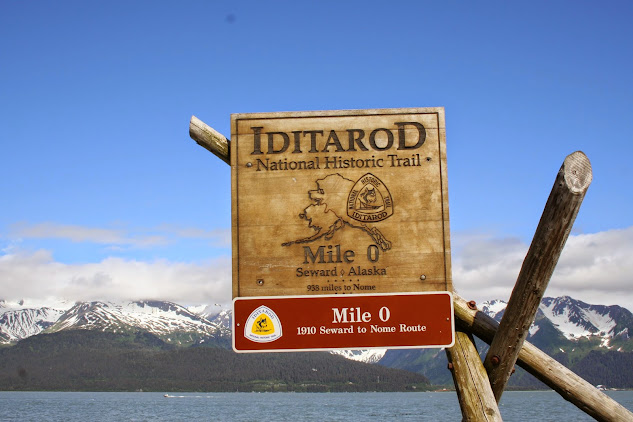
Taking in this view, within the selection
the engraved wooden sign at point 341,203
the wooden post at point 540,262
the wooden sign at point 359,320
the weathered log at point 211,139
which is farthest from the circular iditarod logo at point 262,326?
the wooden post at point 540,262

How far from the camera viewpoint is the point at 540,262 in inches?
253

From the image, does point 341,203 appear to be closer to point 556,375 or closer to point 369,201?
point 369,201

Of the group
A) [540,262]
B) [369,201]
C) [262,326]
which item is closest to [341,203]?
[369,201]

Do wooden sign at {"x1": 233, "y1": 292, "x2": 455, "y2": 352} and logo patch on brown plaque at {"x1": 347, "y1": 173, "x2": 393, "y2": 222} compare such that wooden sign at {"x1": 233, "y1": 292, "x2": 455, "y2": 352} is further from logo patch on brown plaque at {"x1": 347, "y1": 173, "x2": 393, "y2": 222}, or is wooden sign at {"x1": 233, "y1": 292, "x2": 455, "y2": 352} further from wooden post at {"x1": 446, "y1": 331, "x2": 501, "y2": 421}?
logo patch on brown plaque at {"x1": 347, "y1": 173, "x2": 393, "y2": 222}

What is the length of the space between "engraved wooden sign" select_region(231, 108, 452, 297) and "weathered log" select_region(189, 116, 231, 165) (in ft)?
0.56

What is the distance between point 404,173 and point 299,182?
1143mm

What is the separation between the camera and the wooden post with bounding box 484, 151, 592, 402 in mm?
6184

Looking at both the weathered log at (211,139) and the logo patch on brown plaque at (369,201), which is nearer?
the logo patch on brown plaque at (369,201)

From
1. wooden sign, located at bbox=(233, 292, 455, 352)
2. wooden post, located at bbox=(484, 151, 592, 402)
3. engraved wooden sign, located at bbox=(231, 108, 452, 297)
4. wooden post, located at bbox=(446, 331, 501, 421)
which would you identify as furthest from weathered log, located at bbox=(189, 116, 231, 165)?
wooden post, located at bbox=(484, 151, 592, 402)

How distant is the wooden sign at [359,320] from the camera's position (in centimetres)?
704

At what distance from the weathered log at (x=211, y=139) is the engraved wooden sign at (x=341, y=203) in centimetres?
17

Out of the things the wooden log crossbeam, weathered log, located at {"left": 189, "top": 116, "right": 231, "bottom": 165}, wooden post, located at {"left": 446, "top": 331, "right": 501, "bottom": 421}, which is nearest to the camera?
wooden post, located at {"left": 446, "top": 331, "right": 501, "bottom": 421}

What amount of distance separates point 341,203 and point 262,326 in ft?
5.09

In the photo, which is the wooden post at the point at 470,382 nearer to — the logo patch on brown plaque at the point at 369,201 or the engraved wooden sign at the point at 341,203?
the engraved wooden sign at the point at 341,203
